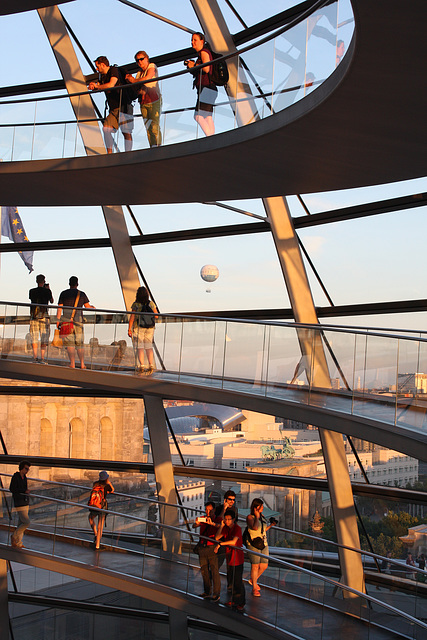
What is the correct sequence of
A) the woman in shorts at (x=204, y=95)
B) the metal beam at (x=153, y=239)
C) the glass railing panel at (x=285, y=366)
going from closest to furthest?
1. the woman in shorts at (x=204, y=95)
2. the glass railing panel at (x=285, y=366)
3. the metal beam at (x=153, y=239)

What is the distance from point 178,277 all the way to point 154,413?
3796 mm

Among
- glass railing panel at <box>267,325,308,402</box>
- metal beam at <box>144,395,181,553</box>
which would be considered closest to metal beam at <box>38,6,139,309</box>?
metal beam at <box>144,395,181,553</box>

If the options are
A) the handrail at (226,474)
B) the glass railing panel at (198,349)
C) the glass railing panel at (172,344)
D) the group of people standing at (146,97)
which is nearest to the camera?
the group of people standing at (146,97)

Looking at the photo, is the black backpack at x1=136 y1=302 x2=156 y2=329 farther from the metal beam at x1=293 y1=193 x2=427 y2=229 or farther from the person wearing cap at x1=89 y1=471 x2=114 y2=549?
the metal beam at x1=293 y1=193 x2=427 y2=229

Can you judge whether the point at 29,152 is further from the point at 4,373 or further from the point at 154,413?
the point at 154,413

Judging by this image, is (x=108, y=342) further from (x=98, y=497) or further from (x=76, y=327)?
(x=98, y=497)

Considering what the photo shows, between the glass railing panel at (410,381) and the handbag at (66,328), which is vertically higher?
the handbag at (66,328)

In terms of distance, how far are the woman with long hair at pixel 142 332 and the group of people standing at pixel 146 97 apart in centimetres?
331

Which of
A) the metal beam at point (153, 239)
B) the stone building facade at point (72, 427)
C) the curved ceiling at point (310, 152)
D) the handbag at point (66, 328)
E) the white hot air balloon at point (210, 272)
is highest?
the curved ceiling at point (310, 152)

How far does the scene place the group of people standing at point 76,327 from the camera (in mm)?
15812

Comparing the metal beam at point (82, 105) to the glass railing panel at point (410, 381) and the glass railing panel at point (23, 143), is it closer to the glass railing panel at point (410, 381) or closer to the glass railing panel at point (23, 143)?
the glass railing panel at point (23, 143)

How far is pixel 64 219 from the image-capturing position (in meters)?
21.4

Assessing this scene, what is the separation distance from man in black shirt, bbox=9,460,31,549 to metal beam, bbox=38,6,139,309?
203 inches

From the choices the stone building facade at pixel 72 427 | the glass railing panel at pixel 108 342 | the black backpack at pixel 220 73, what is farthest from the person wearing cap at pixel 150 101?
the stone building facade at pixel 72 427
